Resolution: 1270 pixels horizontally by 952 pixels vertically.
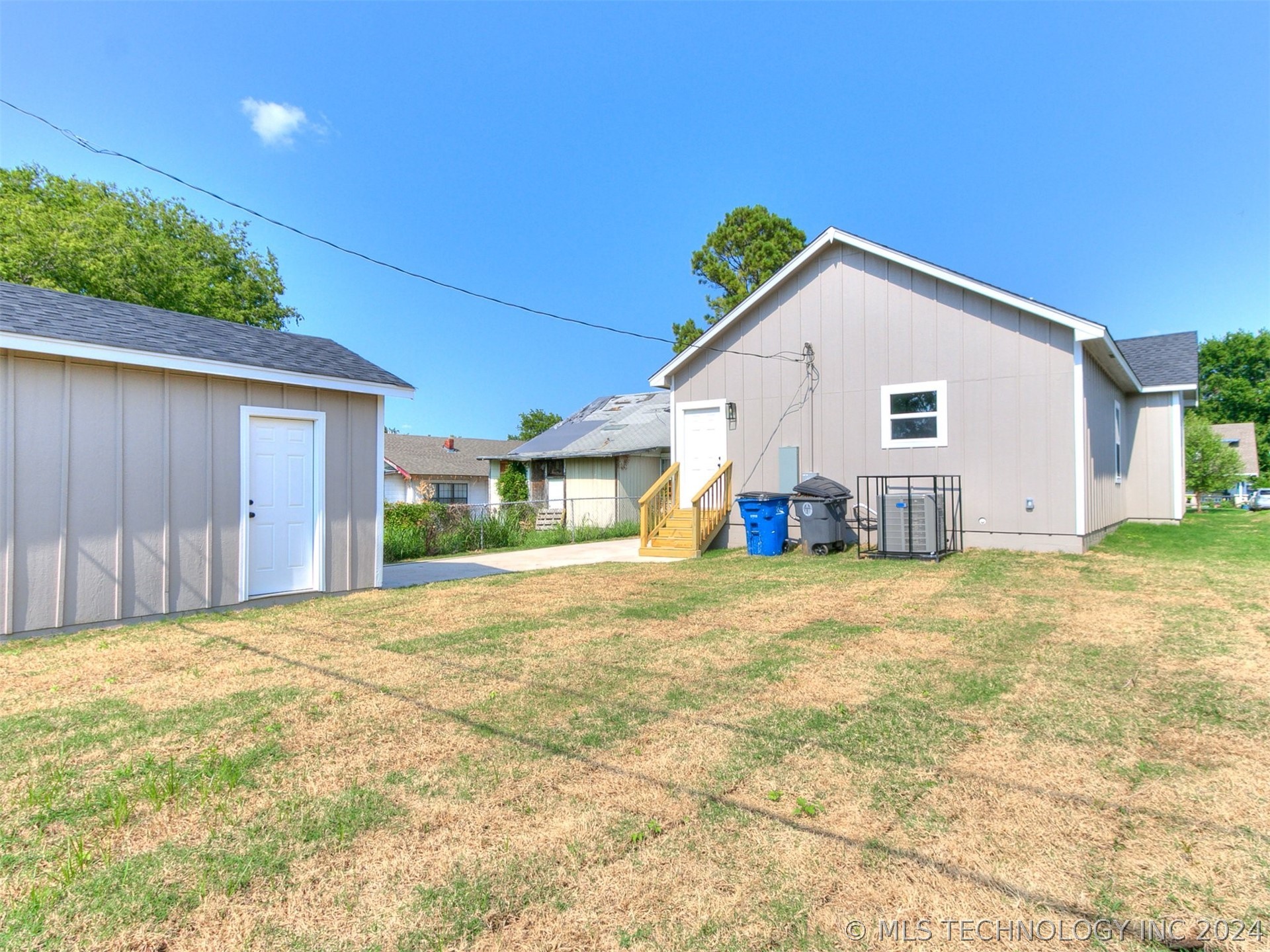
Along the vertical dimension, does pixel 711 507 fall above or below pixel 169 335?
below

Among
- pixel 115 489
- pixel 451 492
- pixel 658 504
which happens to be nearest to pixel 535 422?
pixel 451 492

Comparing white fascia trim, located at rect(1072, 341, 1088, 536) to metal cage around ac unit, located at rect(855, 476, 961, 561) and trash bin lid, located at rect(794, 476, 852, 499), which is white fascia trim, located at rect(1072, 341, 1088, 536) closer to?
metal cage around ac unit, located at rect(855, 476, 961, 561)

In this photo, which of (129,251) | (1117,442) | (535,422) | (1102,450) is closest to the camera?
(1102,450)

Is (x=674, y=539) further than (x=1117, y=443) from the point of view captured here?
No

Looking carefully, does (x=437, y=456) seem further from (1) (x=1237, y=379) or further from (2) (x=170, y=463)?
(1) (x=1237, y=379)

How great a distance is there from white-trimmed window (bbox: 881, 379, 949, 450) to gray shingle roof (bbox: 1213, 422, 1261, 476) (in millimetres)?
43341

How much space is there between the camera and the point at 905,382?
10.6m

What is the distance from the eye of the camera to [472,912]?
1938 millimetres

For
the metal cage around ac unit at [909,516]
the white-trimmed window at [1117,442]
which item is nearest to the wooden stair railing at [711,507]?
the metal cage around ac unit at [909,516]

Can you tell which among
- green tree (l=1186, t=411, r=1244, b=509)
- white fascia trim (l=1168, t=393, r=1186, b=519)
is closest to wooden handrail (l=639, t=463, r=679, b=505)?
white fascia trim (l=1168, t=393, r=1186, b=519)

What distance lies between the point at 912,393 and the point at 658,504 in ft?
15.8

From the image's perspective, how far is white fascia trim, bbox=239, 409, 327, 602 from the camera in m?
7.06

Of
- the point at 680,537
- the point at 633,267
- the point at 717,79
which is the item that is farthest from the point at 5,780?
the point at 633,267

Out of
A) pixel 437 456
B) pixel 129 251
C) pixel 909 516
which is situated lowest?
pixel 909 516
